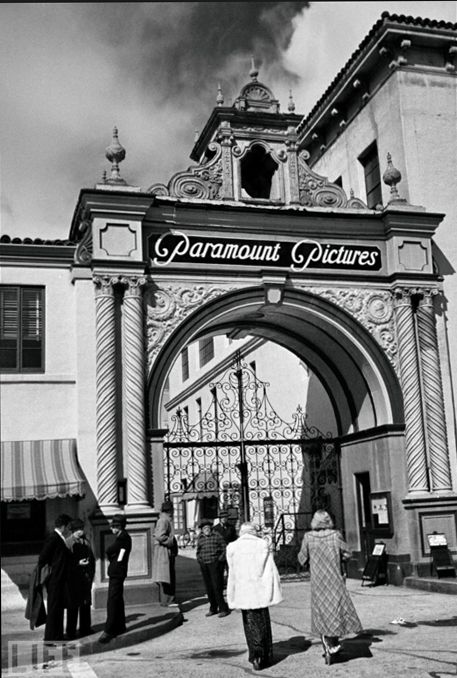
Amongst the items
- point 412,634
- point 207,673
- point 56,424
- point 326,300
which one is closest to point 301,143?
point 326,300

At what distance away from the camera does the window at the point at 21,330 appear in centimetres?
1506

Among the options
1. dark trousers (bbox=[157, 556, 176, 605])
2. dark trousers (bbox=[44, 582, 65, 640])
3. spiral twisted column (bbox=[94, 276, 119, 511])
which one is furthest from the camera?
spiral twisted column (bbox=[94, 276, 119, 511])

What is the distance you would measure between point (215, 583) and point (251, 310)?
232 inches

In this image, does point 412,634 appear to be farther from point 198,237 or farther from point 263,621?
point 198,237

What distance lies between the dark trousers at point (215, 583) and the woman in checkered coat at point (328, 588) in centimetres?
391

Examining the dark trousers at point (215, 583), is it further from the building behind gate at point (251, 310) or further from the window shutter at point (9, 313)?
the window shutter at point (9, 313)

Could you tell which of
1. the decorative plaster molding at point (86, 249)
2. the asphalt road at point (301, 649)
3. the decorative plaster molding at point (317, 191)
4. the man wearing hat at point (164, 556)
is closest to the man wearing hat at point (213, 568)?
the asphalt road at point (301, 649)

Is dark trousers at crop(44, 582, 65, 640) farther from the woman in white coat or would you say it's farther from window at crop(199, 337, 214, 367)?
window at crop(199, 337, 214, 367)

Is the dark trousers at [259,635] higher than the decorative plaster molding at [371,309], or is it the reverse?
the decorative plaster molding at [371,309]

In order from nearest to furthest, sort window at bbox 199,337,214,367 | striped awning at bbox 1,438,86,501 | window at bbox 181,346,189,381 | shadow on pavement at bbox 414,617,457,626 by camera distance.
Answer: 1. shadow on pavement at bbox 414,617,457,626
2. striped awning at bbox 1,438,86,501
3. window at bbox 199,337,214,367
4. window at bbox 181,346,189,381

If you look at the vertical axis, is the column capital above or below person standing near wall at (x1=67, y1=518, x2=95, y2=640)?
above

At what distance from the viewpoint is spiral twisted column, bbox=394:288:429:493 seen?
16234 mm

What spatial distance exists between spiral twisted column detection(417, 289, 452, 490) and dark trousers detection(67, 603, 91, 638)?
8138 mm

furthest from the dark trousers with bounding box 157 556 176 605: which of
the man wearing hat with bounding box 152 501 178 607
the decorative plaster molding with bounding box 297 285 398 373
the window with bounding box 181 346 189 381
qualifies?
the window with bounding box 181 346 189 381
